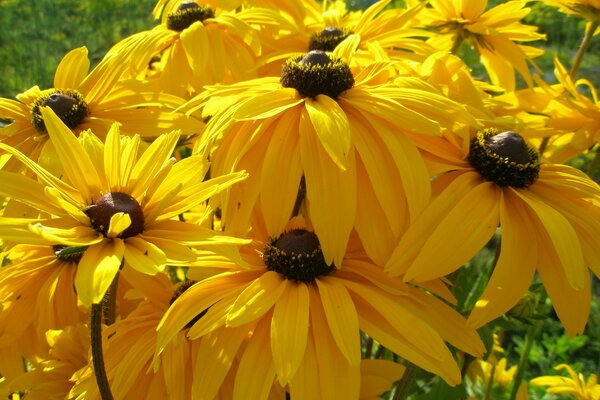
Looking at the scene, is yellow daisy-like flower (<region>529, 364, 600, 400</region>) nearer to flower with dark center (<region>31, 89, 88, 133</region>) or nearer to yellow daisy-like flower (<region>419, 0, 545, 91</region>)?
yellow daisy-like flower (<region>419, 0, 545, 91</region>)

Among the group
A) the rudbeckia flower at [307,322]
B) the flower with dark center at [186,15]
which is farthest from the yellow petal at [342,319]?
the flower with dark center at [186,15]

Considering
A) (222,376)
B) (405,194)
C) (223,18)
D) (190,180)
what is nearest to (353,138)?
(405,194)

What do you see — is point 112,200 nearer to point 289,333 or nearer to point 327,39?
point 289,333

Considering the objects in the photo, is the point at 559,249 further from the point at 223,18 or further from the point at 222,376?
the point at 223,18

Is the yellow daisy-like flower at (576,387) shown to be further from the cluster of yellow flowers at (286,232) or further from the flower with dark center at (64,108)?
the flower with dark center at (64,108)

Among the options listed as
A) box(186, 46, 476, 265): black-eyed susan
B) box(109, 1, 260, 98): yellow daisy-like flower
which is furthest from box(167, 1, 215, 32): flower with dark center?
box(186, 46, 476, 265): black-eyed susan

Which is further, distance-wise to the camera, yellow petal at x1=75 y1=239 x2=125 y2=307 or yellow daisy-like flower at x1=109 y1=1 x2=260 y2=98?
yellow daisy-like flower at x1=109 y1=1 x2=260 y2=98
